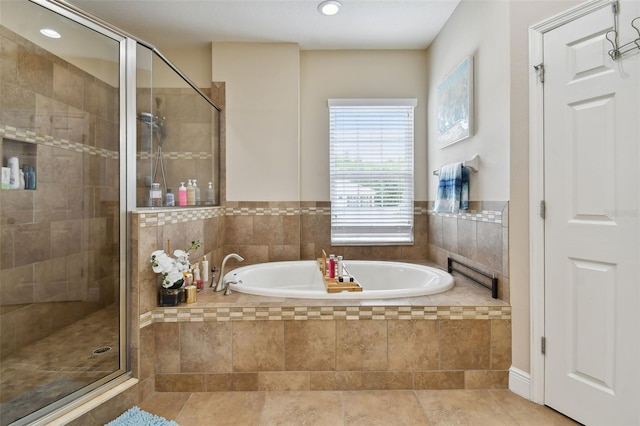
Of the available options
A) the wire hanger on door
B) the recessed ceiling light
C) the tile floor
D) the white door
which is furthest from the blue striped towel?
the recessed ceiling light

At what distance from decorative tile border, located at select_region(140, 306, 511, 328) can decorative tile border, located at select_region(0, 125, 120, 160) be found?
97 cm

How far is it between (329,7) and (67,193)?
7.47 ft

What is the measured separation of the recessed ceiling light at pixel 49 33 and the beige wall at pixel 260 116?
1444 mm

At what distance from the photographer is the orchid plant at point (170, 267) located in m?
1.79

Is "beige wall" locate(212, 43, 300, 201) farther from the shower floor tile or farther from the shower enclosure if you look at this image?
the shower floor tile

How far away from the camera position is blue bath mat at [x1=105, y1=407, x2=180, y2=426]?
1494mm

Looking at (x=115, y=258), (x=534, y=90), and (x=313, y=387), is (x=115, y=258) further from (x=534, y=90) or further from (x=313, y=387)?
(x=534, y=90)

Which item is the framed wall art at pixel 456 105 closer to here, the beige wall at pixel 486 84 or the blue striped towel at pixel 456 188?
the beige wall at pixel 486 84

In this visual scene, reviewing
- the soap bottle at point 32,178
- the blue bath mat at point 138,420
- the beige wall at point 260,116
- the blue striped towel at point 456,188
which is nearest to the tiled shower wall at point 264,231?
the beige wall at point 260,116

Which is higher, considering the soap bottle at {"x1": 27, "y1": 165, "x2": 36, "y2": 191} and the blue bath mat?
the soap bottle at {"x1": 27, "y1": 165, "x2": 36, "y2": 191}

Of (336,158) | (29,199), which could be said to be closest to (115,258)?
(29,199)

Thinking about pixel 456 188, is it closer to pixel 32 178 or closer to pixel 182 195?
pixel 182 195

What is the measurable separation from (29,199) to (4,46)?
78 cm

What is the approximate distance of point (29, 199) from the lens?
1721 millimetres
